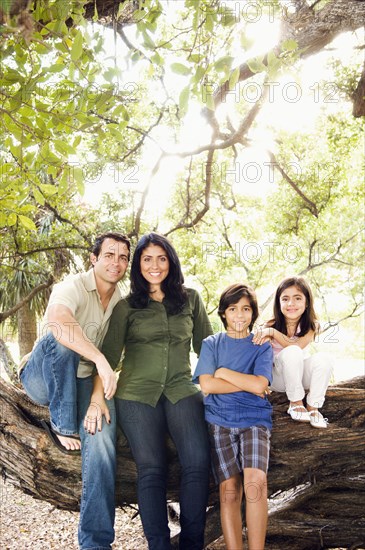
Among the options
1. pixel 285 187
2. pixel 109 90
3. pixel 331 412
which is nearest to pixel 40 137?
pixel 109 90

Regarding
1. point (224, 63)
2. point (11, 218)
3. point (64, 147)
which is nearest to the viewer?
point (224, 63)

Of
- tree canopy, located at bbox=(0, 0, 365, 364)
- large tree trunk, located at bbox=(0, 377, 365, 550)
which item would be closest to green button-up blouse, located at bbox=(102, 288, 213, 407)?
large tree trunk, located at bbox=(0, 377, 365, 550)

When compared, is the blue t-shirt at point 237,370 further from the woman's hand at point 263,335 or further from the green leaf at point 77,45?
the green leaf at point 77,45

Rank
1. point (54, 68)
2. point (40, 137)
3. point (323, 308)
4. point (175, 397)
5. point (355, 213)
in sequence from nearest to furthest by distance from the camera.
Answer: point (54, 68) → point (40, 137) → point (175, 397) → point (355, 213) → point (323, 308)

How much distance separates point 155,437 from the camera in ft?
10.3

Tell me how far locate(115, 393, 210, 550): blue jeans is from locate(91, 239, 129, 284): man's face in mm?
750

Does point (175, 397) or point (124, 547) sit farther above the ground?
point (175, 397)

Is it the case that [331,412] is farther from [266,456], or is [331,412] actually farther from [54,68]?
[54,68]

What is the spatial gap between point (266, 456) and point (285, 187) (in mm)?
6028

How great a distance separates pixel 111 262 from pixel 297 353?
123 centimetres

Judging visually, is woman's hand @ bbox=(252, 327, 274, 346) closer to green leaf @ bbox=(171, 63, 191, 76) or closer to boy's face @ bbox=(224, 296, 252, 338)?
boy's face @ bbox=(224, 296, 252, 338)

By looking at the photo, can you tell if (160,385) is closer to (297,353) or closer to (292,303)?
(297,353)

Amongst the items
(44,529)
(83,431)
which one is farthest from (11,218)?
(44,529)

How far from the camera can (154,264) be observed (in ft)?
11.3
